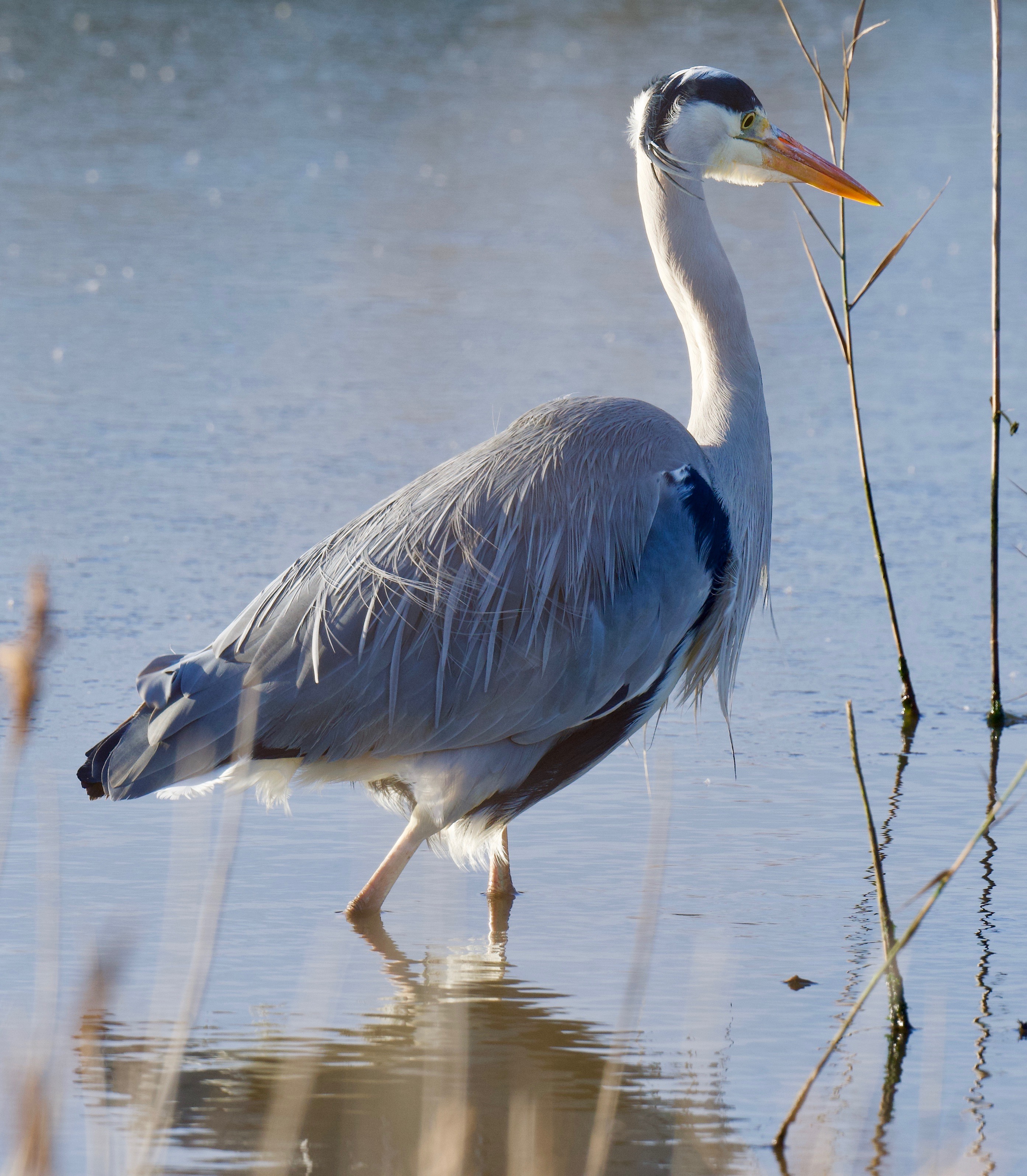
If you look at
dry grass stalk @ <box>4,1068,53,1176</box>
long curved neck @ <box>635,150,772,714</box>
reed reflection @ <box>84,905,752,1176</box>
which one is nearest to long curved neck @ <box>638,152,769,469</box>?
long curved neck @ <box>635,150,772,714</box>

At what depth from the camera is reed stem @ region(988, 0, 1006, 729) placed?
5266 millimetres

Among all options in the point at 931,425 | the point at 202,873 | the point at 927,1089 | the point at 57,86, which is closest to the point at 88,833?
the point at 202,873

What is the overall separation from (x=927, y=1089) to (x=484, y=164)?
1242 cm

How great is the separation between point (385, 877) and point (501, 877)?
0.37m

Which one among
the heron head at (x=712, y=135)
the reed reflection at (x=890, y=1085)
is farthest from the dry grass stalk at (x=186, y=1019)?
the heron head at (x=712, y=135)

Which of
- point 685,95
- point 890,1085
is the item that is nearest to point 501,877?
point 890,1085

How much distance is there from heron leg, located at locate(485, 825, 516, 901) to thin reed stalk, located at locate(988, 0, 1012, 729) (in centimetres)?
158

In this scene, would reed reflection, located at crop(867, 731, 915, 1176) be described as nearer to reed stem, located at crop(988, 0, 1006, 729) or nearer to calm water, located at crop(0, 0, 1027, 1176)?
calm water, located at crop(0, 0, 1027, 1176)

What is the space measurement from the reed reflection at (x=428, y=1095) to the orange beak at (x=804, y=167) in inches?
91.6

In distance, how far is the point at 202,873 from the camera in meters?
4.54

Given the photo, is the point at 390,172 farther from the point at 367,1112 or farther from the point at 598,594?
the point at 367,1112

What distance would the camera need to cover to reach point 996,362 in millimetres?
5277

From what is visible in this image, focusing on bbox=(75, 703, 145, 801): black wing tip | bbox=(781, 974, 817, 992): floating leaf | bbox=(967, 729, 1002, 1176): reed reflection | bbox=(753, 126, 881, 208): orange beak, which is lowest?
bbox=(781, 974, 817, 992): floating leaf

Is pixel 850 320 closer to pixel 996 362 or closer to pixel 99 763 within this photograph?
pixel 996 362
